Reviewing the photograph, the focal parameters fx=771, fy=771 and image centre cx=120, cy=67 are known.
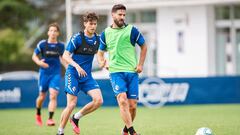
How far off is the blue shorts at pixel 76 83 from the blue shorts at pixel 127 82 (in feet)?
3.02

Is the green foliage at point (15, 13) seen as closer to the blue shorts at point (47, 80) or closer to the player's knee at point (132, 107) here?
the blue shorts at point (47, 80)

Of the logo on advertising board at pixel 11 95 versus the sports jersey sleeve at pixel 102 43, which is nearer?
the sports jersey sleeve at pixel 102 43

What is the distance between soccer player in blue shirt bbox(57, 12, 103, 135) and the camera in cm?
1452

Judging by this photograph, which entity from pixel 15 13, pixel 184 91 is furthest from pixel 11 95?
pixel 15 13

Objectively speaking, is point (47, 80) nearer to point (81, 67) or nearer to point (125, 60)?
point (81, 67)

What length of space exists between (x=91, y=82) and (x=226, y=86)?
12.0 meters

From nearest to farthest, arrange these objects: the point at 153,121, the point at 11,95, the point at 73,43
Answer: the point at 73,43
the point at 153,121
the point at 11,95

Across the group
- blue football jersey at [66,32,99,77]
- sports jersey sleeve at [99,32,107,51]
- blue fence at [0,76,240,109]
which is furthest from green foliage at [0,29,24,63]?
sports jersey sleeve at [99,32,107,51]

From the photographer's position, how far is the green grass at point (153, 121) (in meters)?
15.9

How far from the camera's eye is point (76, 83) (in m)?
14.8

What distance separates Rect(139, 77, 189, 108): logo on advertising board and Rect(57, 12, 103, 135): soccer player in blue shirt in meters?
11.1

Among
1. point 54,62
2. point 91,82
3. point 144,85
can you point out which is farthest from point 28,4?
point 91,82

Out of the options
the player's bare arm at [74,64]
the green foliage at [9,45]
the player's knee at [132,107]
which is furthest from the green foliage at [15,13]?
the player's knee at [132,107]

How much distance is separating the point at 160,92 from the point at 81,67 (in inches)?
449
